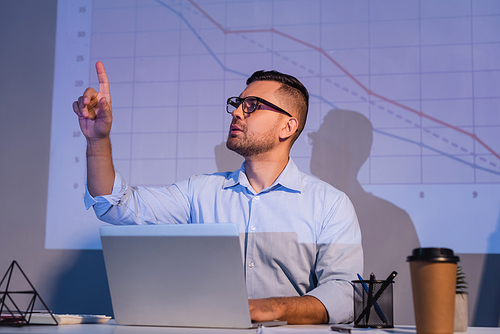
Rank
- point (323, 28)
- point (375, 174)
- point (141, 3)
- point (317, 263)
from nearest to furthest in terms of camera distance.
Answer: point (317, 263)
point (375, 174)
point (323, 28)
point (141, 3)

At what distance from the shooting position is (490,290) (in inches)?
74.9

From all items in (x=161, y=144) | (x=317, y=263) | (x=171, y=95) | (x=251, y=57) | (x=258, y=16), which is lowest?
(x=317, y=263)

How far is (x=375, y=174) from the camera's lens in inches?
79.4

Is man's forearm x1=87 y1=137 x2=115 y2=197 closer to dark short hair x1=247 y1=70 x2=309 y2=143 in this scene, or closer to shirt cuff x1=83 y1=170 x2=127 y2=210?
shirt cuff x1=83 y1=170 x2=127 y2=210

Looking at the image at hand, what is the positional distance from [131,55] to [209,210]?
3.22 feet

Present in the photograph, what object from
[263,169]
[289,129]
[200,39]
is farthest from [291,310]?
[200,39]

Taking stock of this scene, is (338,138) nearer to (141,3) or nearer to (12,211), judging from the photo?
(141,3)

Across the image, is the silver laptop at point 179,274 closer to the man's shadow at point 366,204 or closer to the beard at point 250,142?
the beard at point 250,142

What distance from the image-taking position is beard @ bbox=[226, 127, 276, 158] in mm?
1767

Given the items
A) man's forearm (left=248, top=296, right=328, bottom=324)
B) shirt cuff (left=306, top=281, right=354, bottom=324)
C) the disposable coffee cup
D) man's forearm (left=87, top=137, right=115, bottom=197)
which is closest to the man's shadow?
shirt cuff (left=306, top=281, right=354, bottom=324)

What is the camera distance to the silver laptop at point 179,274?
832 mm

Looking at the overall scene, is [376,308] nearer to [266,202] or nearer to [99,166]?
[266,202]

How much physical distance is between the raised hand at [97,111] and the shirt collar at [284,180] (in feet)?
1.80

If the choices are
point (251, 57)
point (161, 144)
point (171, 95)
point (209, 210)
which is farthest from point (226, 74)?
point (209, 210)
